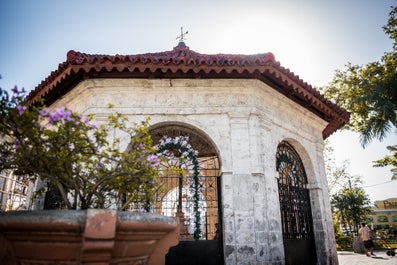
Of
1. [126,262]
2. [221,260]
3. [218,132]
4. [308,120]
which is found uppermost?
[308,120]

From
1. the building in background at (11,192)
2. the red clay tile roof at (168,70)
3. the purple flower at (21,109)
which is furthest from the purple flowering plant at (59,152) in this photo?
the building in background at (11,192)

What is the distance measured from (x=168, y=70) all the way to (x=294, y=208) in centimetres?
431

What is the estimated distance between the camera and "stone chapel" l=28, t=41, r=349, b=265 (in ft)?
16.9

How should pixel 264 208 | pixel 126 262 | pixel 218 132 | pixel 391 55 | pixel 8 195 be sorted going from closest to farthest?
1. pixel 126 262
2. pixel 264 208
3. pixel 218 132
4. pixel 8 195
5. pixel 391 55

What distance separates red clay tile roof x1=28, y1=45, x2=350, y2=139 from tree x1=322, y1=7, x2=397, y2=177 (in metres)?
7.18

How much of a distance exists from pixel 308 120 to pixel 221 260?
424 cm

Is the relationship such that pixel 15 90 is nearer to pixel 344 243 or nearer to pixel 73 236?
pixel 73 236

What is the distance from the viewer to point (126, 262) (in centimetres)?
223

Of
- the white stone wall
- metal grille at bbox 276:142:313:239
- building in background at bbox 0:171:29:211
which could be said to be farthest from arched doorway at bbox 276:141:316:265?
building in background at bbox 0:171:29:211

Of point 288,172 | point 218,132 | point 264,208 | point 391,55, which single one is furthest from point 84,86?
point 391,55

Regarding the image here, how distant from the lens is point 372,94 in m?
→ 12.1

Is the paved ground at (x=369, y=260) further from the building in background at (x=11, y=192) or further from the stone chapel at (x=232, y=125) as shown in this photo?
the building in background at (x=11, y=192)

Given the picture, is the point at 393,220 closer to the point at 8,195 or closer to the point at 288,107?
the point at 288,107

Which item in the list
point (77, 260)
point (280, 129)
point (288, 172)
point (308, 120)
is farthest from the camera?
point (308, 120)
